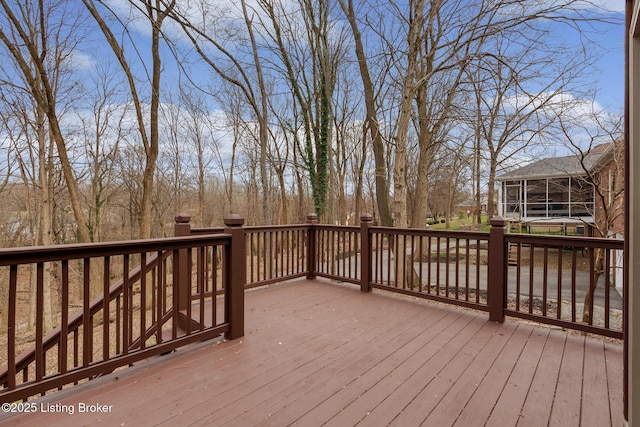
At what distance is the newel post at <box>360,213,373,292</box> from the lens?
433 cm

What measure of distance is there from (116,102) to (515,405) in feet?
38.9

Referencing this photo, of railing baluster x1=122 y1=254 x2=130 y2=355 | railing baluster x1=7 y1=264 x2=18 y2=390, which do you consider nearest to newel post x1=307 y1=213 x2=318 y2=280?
railing baluster x1=122 y1=254 x2=130 y2=355

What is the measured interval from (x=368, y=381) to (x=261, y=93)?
25.3 ft

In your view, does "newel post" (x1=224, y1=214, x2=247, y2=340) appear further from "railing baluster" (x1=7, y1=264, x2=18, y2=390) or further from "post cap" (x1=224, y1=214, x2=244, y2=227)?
"railing baluster" (x1=7, y1=264, x2=18, y2=390)

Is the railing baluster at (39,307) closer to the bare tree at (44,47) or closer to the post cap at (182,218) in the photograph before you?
the post cap at (182,218)

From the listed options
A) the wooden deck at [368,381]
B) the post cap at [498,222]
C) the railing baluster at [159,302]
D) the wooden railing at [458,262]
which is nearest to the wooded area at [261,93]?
the wooden railing at [458,262]

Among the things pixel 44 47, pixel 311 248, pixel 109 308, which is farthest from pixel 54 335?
pixel 44 47

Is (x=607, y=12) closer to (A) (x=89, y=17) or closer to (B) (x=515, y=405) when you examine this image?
(B) (x=515, y=405)

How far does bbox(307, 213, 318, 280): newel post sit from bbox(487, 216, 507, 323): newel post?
256 centimetres

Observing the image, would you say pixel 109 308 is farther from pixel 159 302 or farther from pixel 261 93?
pixel 261 93

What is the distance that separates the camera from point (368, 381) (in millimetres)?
2160

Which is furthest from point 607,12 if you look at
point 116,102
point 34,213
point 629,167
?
point 34,213

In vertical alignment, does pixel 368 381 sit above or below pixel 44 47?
below

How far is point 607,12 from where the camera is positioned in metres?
3.99
